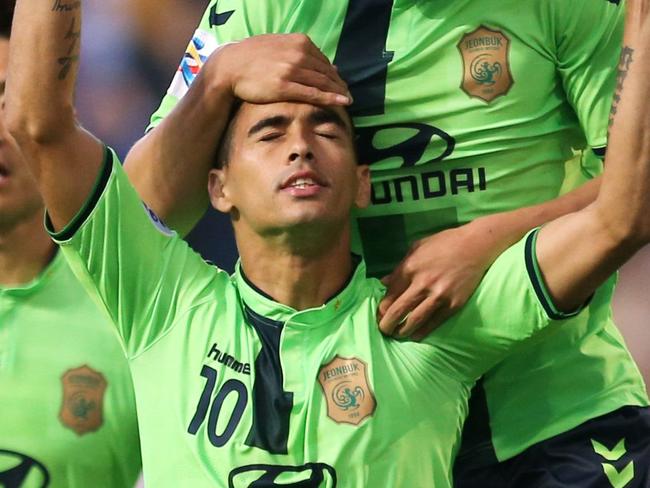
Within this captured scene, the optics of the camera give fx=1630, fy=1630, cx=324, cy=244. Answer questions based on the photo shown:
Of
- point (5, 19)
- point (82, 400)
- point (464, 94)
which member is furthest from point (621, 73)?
point (5, 19)

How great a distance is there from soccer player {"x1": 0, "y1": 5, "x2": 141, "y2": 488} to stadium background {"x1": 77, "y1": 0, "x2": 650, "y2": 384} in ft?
7.12

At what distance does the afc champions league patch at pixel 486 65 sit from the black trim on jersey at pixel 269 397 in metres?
0.63

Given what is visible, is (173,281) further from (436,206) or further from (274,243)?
(436,206)

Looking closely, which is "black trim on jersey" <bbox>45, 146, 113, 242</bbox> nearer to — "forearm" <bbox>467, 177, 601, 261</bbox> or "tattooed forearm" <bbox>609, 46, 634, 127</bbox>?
"forearm" <bbox>467, 177, 601, 261</bbox>

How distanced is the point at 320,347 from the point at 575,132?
73 cm

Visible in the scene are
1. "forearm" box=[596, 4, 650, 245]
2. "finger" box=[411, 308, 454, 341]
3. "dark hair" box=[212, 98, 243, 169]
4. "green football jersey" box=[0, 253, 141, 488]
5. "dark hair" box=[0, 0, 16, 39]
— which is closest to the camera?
"forearm" box=[596, 4, 650, 245]

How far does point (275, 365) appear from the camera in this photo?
3115 millimetres

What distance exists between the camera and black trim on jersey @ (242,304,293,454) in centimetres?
302

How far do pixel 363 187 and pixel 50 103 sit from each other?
66cm

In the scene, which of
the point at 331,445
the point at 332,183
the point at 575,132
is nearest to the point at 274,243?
the point at 332,183

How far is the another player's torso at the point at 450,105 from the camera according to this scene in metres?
3.28

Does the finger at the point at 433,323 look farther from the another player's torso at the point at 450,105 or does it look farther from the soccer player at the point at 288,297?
the another player's torso at the point at 450,105

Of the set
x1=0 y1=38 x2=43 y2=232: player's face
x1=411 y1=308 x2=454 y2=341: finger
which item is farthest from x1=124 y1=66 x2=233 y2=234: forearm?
x1=411 y1=308 x2=454 y2=341: finger

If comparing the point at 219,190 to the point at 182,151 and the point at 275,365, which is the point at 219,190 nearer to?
the point at 182,151
